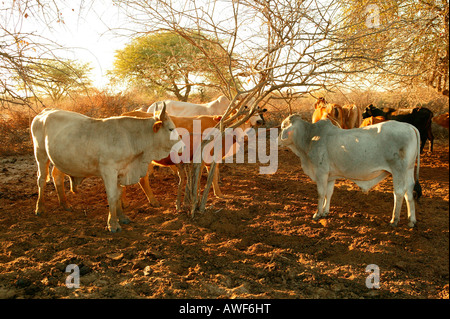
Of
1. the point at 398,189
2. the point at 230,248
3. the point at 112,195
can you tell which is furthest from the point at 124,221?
the point at 398,189

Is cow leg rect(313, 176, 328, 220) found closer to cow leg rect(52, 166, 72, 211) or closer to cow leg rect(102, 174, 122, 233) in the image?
cow leg rect(102, 174, 122, 233)

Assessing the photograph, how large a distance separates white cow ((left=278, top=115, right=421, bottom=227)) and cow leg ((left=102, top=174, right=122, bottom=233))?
253cm

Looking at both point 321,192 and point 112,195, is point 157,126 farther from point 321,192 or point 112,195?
point 321,192

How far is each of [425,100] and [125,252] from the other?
1084cm

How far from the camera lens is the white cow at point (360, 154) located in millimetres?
4754

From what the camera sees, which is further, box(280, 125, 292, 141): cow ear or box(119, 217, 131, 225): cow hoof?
box(280, 125, 292, 141): cow ear

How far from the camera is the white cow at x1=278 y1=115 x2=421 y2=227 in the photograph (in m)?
4.75

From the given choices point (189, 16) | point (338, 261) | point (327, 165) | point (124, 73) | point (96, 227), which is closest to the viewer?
point (338, 261)

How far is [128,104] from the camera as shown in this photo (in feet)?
48.8

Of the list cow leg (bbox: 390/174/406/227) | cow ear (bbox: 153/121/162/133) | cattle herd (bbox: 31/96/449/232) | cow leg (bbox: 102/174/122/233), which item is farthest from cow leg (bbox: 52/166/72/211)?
cow leg (bbox: 390/174/406/227)

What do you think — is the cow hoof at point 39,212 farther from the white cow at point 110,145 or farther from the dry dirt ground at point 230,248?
the white cow at point 110,145
